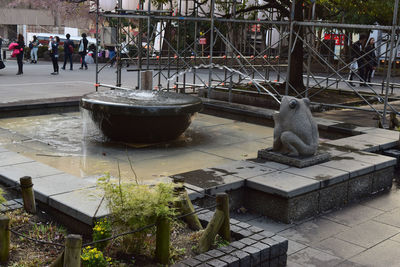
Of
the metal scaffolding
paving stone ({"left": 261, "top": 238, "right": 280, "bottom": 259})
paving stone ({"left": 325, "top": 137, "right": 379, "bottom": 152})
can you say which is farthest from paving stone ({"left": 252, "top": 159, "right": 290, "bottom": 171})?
the metal scaffolding

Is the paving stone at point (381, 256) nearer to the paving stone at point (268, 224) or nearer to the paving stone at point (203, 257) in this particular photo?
the paving stone at point (268, 224)

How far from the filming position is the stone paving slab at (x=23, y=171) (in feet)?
21.0

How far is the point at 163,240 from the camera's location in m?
4.46

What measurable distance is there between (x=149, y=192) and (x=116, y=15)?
37.2ft

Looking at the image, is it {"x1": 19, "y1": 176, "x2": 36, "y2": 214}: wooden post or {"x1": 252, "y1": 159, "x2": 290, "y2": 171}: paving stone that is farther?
{"x1": 252, "y1": 159, "x2": 290, "y2": 171}: paving stone

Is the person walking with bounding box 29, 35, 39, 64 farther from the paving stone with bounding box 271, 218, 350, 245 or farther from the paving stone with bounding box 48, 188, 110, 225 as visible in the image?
the paving stone with bounding box 271, 218, 350, 245

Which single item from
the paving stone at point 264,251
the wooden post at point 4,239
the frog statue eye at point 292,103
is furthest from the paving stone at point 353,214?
the wooden post at point 4,239

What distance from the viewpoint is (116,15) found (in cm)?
1504

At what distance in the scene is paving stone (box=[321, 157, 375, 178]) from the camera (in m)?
7.21

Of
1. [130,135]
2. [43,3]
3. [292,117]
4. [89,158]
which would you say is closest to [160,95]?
[130,135]

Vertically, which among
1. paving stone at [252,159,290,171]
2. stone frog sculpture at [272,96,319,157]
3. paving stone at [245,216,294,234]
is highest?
stone frog sculpture at [272,96,319,157]

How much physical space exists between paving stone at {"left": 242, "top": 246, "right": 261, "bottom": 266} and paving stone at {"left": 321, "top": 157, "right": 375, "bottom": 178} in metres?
2.96

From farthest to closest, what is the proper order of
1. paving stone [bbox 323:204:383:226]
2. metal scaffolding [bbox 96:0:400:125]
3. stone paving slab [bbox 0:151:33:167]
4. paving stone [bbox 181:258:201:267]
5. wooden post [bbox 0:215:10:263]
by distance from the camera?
1. metal scaffolding [bbox 96:0:400:125]
2. stone paving slab [bbox 0:151:33:167]
3. paving stone [bbox 323:204:383:226]
4. wooden post [bbox 0:215:10:263]
5. paving stone [bbox 181:258:201:267]

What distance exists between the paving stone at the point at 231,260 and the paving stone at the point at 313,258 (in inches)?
41.4
